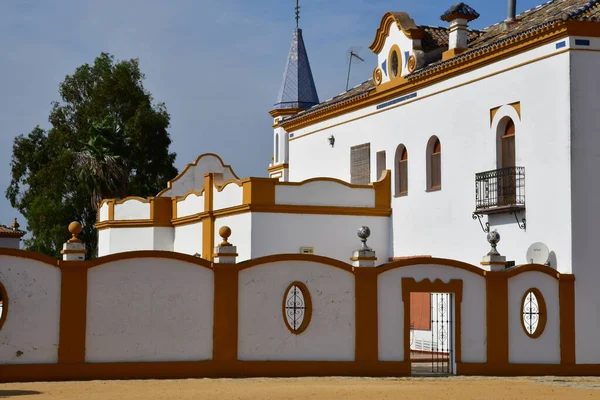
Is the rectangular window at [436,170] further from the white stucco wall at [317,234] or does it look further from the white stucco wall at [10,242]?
the white stucco wall at [10,242]

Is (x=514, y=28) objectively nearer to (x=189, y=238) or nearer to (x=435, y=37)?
(x=435, y=37)

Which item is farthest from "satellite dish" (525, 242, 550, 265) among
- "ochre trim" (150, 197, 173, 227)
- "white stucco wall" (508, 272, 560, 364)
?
"ochre trim" (150, 197, 173, 227)

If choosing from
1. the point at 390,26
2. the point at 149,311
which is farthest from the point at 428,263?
the point at 390,26

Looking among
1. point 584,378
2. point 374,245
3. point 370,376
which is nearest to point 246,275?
point 370,376

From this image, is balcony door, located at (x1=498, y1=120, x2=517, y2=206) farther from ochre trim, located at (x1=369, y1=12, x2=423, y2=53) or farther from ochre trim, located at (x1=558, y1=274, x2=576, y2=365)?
ochre trim, located at (x1=369, y1=12, x2=423, y2=53)

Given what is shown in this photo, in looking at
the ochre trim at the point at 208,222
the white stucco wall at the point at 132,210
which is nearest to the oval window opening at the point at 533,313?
the ochre trim at the point at 208,222

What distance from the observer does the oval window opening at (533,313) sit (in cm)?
2336

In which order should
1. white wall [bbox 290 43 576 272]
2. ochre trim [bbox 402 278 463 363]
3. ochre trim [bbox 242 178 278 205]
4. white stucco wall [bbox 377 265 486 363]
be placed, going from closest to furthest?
white stucco wall [bbox 377 265 486 363] → ochre trim [bbox 402 278 463 363] → white wall [bbox 290 43 576 272] → ochre trim [bbox 242 178 278 205]

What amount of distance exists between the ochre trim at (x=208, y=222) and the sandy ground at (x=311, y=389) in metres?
11.2

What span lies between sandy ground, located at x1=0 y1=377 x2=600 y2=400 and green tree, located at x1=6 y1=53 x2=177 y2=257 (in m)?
36.9

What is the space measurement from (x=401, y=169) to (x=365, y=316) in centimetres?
910

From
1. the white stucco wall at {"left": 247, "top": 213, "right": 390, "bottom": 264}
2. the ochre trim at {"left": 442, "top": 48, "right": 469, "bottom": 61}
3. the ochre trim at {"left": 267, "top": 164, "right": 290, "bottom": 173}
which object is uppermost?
the ochre trim at {"left": 442, "top": 48, "right": 469, "bottom": 61}

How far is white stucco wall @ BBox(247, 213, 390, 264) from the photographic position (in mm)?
29297

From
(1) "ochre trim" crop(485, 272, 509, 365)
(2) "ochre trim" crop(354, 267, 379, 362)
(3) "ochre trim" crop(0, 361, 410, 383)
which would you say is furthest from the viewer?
(1) "ochre trim" crop(485, 272, 509, 365)
